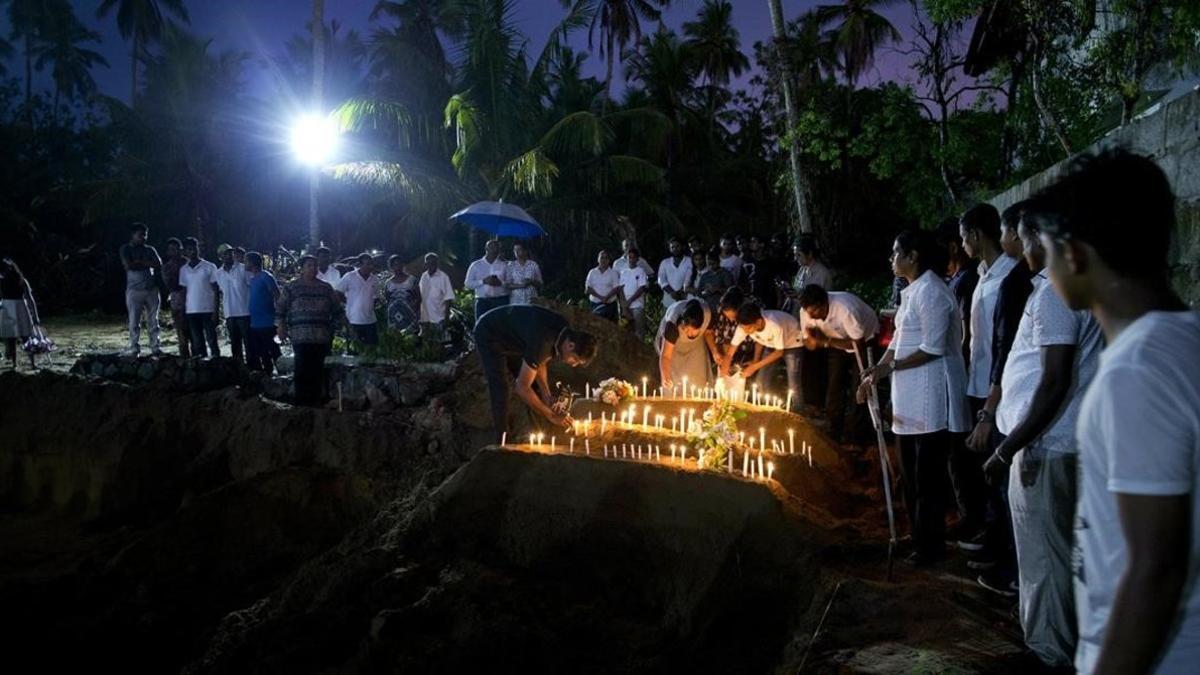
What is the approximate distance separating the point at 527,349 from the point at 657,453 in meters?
1.42

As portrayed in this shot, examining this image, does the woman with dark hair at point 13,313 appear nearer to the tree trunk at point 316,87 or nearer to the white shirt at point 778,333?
the tree trunk at point 316,87

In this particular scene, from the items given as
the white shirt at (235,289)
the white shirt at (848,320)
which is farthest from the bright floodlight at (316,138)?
the white shirt at (848,320)

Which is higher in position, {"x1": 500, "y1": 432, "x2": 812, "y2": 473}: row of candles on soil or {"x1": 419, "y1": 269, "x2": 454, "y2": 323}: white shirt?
{"x1": 419, "y1": 269, "x2": 454, "y2": 323}: white shirt

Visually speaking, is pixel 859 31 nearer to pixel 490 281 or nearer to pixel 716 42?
pixel 716 42

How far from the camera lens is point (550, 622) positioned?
5.01 meters

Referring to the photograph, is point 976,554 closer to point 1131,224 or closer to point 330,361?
point 1131,224

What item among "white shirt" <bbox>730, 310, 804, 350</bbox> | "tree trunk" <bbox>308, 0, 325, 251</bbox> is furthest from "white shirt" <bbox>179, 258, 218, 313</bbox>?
"white shirt" <bbox>730, 310, 804, 350</bbox>

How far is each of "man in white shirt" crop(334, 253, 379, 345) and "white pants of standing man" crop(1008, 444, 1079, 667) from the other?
9179 millimetres

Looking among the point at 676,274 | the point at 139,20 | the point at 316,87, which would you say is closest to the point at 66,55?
the point at 139,20

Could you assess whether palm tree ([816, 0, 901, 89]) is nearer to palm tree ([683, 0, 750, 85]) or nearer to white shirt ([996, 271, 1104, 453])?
palm tree ([683, 0, 750, 85])

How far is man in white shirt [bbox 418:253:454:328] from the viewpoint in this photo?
1144 centimetres

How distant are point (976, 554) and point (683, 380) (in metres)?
4.10

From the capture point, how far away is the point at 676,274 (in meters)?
11.3

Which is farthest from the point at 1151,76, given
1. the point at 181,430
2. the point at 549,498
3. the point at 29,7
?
the point at 29,7
